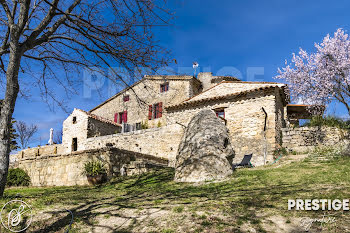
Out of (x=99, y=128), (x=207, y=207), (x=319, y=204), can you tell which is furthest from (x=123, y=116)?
(x=319, y=204)

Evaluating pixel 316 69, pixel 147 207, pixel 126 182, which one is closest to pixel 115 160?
pixel 126 182

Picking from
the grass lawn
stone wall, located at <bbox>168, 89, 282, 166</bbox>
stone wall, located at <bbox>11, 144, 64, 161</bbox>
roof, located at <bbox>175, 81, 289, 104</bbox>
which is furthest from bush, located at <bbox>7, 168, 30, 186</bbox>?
stone wall, located at <bbox>11, 144, 64, 161</bbox>

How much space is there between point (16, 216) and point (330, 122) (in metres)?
16.1

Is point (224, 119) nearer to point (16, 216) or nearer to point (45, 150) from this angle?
point (16, 216)

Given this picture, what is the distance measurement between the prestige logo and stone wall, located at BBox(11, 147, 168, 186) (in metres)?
6.86

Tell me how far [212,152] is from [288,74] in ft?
41.3

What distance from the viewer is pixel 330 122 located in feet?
50.9

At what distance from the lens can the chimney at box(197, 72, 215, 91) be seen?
27.7 metres

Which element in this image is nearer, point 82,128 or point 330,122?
point 330,122

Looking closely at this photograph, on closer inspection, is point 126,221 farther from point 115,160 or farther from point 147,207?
point 115,160

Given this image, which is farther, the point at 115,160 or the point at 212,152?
the point at 115,160

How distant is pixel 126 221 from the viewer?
457cm

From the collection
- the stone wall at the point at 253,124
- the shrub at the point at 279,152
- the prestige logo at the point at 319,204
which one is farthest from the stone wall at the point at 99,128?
the prestige logo at the point at 319,204

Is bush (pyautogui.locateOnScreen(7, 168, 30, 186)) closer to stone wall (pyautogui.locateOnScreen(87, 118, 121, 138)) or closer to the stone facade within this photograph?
the stone facade
